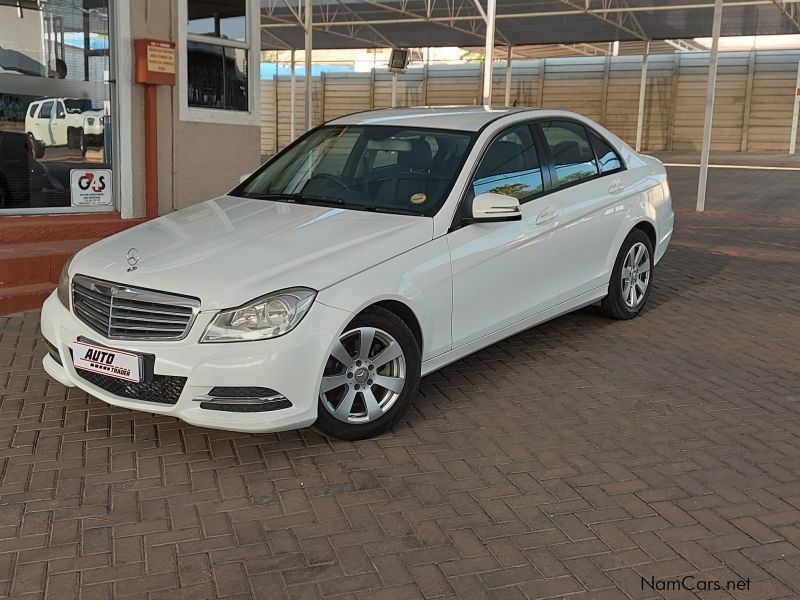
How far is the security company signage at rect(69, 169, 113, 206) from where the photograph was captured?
788 cm

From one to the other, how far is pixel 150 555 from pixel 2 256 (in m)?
4.15

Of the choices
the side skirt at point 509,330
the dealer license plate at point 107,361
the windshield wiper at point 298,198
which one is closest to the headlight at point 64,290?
the dealer license plate at point 107,361

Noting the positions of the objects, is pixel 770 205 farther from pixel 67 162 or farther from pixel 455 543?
pixel 455 543

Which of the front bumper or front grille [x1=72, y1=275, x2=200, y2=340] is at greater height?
front grille [x1=72, y1=275, x2=200, y2=340]

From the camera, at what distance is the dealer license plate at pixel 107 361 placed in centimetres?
390

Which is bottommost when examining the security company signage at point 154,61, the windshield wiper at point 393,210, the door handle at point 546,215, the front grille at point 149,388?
the front grille at point 149,388

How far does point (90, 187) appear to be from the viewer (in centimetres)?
798

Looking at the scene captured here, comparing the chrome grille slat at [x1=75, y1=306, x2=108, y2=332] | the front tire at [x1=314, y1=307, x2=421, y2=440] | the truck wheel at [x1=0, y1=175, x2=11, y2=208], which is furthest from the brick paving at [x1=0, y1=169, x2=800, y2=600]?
the truck wheel at [x1=0, y1=175, x2=11, y2=208]

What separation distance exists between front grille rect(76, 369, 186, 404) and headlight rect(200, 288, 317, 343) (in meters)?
0.25

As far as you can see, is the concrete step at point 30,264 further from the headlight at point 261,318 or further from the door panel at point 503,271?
the door panel at point 503,271

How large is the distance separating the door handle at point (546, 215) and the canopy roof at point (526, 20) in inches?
722

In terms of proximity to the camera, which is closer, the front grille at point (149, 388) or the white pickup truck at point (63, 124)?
the front grille at point (149, 388)

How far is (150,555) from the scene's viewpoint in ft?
10.6

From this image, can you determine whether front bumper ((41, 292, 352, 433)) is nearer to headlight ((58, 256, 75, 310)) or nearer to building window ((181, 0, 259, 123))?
headlight ((58, 256, 75, 310))
